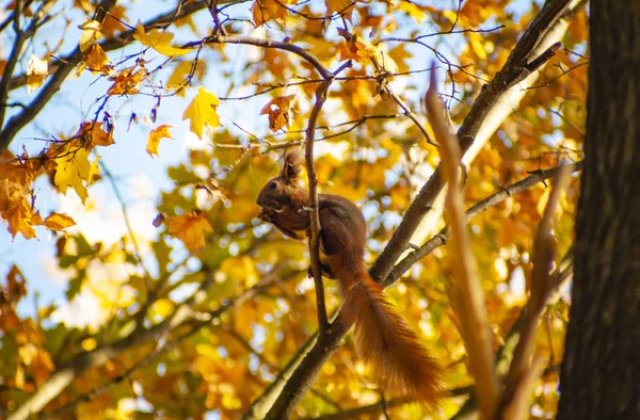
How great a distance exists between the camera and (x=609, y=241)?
1.81 meters

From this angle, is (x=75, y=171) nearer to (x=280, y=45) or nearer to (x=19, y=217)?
(x=19, y=217)

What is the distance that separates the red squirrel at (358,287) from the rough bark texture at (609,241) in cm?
52

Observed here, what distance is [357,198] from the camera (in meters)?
5.34

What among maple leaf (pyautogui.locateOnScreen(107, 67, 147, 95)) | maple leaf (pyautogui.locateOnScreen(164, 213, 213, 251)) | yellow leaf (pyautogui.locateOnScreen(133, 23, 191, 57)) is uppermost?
yellow leaf (pyautogui.locateOnScreen(133, 23, 191, 57))

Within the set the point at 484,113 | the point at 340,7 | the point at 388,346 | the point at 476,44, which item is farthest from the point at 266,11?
the point at 476,44

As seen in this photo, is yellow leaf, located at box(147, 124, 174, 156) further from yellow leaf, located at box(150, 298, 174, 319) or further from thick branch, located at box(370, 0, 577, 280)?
yellow leaf, located at box(150, 298, 174, 319)

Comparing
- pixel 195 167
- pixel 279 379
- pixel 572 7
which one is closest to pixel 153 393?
pixel 195 167

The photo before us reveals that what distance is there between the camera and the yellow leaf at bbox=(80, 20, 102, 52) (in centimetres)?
295

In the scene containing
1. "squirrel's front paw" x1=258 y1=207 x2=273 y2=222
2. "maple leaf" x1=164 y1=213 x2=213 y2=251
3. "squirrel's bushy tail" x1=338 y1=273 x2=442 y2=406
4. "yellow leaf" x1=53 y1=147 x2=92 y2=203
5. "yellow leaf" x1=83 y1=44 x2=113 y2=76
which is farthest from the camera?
"squirrel's front paw" x1=258 y1=207 x2=273 y2=222

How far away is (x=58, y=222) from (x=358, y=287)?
1.14 metres

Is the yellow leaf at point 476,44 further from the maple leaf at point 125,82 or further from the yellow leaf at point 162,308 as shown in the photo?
the yellow leaf at point 162,308

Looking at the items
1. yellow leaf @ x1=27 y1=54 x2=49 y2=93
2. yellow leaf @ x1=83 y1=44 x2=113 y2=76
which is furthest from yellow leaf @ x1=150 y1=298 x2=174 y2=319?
yellow leaf @ x1=83 y1=44 x2=113 y2=76

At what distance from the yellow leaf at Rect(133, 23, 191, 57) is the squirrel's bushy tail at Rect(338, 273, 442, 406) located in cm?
106

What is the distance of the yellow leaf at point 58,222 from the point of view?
318 centimetres
